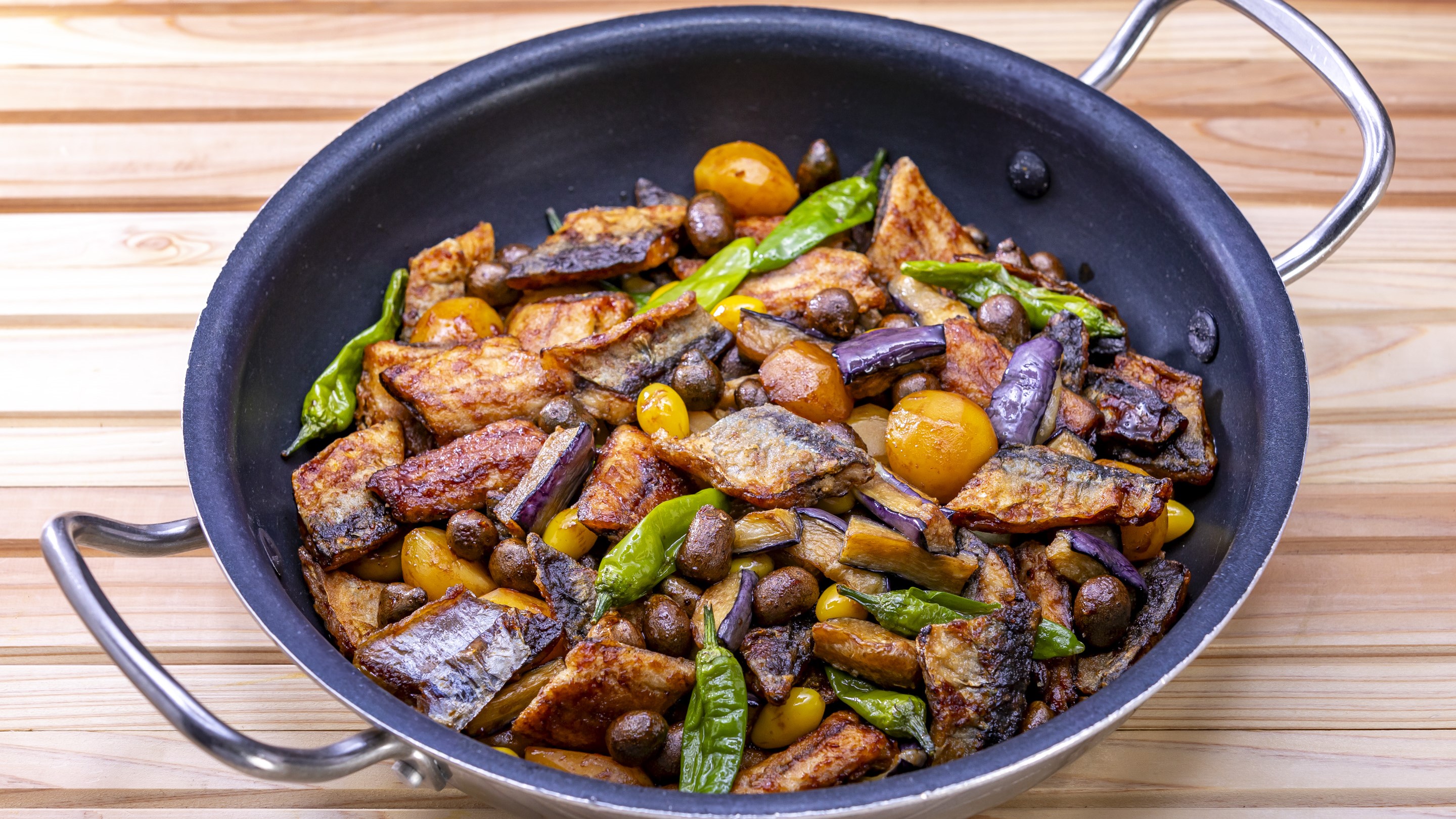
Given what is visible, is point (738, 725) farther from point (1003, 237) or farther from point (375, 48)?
point (375, 48)

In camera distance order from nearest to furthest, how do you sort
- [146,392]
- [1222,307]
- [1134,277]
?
[1222,307]
[1134,277]
[146,392]

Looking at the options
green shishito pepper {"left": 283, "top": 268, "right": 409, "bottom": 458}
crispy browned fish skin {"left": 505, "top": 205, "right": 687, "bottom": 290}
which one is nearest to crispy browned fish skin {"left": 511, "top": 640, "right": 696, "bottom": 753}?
green shishito pepper {"left": 283, "top": 268, "right": 409, "bottom": 458}

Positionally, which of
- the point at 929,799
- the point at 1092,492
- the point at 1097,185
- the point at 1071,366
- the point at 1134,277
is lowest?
the point at 929,799

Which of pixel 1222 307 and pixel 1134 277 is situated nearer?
pixel 1222 307

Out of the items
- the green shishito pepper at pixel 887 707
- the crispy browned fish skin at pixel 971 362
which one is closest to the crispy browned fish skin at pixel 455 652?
the green shishito pepper at pixel 887 707

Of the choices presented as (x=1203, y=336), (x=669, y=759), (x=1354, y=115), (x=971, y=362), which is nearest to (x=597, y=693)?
(x=669, y=759)

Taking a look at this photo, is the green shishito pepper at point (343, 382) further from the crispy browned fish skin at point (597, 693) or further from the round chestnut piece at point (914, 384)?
the round chestnut piece at point (914, 384)

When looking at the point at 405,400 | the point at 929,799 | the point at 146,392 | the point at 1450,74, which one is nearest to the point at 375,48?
the point at 146,392
